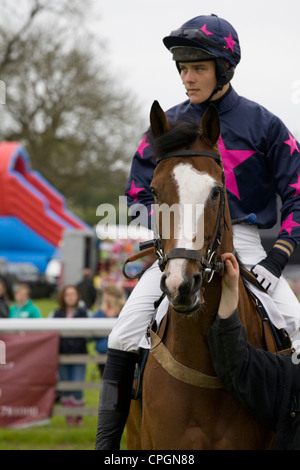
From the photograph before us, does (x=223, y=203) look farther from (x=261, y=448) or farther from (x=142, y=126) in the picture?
(x=142, y=126)

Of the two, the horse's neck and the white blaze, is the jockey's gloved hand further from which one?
the white blaze

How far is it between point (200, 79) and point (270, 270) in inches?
40.7

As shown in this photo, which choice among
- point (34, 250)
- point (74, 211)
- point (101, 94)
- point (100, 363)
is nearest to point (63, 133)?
point (101, 94)

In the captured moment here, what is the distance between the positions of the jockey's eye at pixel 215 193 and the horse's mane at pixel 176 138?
250 mm

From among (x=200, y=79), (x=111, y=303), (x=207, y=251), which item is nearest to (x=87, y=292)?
(x=111, y=303)

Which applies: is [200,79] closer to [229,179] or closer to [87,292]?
[229,179]

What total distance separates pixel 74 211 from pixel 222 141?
1665 inches

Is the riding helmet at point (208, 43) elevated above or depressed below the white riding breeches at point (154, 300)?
above

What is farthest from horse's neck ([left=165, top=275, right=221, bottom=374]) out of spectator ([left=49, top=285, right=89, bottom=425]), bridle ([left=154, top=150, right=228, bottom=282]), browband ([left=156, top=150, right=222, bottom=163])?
spectator ([left=49, top=285, right=89, bottom=425])

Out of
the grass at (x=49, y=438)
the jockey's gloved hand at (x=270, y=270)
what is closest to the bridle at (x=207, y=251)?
the jockey's gloved hand at (x=270, y=270)

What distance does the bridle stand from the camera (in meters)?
2.88

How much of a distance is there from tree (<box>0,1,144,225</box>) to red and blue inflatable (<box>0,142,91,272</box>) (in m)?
1.89

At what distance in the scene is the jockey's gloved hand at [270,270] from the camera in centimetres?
352

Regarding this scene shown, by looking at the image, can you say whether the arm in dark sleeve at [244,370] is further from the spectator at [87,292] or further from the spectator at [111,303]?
the spectator at [87,292]
